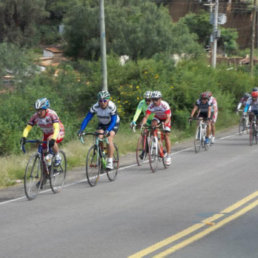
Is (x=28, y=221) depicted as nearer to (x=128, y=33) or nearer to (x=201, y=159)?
(x=201, y=159)

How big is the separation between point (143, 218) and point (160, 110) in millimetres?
6225

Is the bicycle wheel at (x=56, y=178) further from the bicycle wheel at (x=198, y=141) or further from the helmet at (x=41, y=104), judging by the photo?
Answer: the bicycle wheel at (x=198, y=141)

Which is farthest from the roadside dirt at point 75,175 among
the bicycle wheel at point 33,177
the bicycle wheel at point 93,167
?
the bicycle wheel at point 93,167

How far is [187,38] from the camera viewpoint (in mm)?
54438

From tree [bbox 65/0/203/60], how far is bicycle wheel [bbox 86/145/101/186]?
38228 millimetres

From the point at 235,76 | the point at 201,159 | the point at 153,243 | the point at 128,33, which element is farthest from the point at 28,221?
the point at 128,33

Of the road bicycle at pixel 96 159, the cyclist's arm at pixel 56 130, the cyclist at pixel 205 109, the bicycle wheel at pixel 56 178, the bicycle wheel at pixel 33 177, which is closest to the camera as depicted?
the bicycle wheel at pixel 33 177

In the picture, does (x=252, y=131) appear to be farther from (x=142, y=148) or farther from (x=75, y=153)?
(x=75, y=153)

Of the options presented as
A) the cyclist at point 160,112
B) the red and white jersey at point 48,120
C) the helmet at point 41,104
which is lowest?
the cyclist at point 160,112

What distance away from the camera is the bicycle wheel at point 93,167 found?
12492 mm

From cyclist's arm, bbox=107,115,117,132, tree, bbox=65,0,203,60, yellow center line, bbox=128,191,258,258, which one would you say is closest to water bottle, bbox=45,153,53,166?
cyclist's arm, bbox=107,115,117,132

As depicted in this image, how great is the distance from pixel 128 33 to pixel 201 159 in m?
38.1

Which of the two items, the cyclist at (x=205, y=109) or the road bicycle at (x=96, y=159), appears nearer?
the road bicycle at (x=96, y=159)

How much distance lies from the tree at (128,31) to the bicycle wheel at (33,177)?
130ft
